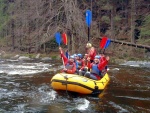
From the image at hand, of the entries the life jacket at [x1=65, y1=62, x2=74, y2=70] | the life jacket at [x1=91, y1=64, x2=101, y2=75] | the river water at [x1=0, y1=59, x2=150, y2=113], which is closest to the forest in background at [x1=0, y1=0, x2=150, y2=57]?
the river water at [x1=0, y1=59, x2=150, y2=113]

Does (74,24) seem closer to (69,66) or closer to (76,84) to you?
(69,66)

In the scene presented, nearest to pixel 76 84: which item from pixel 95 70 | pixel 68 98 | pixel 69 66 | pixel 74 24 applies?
pixel 68 98

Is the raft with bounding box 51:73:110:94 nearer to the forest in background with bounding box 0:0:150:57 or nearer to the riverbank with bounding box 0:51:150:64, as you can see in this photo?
the forest in background with bounding box 0:0:150:57

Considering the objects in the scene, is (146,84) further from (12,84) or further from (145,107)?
(12,84)

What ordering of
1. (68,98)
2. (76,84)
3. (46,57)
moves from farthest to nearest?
(46,57) → (68,98) → (76,84)

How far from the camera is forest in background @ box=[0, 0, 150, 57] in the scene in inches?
703

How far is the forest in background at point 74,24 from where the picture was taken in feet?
58.6

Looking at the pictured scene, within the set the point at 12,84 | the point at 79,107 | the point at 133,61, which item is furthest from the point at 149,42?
the point at 79,107

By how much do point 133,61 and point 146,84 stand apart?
7640mm

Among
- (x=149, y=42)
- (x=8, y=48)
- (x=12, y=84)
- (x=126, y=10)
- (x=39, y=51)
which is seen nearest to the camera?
(x=12, y=84)

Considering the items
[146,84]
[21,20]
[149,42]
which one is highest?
[21,20]

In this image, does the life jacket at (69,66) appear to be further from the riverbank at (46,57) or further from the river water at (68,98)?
the riverbank at (46,57)

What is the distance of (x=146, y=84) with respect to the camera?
10.1 m

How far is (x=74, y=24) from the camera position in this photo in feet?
56.7
